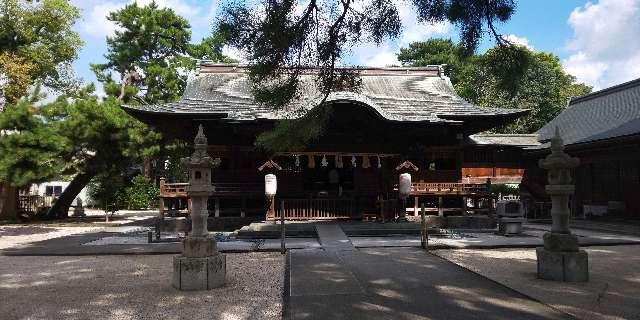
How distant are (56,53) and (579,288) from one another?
29.1 metres

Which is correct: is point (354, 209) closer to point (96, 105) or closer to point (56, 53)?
point (96, 105)

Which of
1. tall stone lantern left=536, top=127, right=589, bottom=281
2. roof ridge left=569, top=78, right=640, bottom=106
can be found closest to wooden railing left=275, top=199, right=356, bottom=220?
tall stone lantern left=536, top=127, right=589, bottom=281

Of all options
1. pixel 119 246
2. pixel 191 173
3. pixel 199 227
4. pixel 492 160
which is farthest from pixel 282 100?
pixel 492 160

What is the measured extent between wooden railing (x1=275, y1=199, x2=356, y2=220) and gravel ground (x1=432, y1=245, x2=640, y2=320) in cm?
641

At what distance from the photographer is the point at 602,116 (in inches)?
878

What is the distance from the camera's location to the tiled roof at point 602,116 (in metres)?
18.9

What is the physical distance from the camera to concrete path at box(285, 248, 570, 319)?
545cm

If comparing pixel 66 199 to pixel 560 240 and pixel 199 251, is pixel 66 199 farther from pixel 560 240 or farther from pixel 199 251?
pixel 560 240

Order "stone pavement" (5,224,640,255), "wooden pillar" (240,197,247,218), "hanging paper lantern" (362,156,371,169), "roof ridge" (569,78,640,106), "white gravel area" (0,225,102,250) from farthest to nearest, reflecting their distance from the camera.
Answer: "roof ridge" (569,78,640,106)
"wooden pillar" (240,197,247,218)
"hanging paper lantern" (362,156,371,169)
"white gravel area" (0,225,102,250)
"stone pavement" (5,224,640,255)

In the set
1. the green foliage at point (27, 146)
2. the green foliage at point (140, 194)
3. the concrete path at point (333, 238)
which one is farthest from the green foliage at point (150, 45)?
the concrete path at point (333, 238)

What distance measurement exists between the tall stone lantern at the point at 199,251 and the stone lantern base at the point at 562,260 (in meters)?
5.52

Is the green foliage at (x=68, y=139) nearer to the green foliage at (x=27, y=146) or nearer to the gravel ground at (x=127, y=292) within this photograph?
the green foliage at (x=27, y=146)

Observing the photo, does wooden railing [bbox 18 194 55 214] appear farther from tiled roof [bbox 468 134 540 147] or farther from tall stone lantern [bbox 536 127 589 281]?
tall stone lantern [bbox 536 127 589 281]

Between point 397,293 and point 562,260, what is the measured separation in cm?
303
